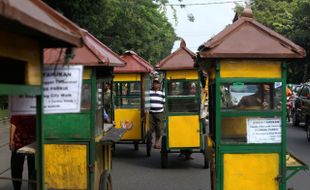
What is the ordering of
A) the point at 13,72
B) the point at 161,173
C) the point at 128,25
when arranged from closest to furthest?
1. the point at 13,72
2. the point at 161,173
3. the point at 128,25

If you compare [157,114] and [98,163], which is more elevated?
[157,114]

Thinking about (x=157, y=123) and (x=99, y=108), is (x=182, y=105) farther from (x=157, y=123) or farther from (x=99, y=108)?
(x=99, y=108)

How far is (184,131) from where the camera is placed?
1199 centimetres

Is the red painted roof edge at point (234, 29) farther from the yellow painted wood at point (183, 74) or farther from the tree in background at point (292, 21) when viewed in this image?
the tree in background at point (292, 21)

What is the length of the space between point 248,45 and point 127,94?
8207mm

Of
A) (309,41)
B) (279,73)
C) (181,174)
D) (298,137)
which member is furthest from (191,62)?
(309,41)

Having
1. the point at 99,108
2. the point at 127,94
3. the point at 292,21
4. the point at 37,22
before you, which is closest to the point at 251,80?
the point at 99,108

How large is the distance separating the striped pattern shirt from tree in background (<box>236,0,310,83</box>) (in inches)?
733

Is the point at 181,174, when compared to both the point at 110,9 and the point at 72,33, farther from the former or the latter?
the point at 110,9

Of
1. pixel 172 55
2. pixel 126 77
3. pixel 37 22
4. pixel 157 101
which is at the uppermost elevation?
pixel 172 55

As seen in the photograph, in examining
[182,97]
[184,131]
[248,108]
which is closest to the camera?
[248,108]

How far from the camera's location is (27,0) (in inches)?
153

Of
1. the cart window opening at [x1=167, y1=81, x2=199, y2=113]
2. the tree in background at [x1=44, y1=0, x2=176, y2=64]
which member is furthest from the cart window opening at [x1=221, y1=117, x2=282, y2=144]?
the tree in background at [x1=44, y1=0, x2=176, y2=64]

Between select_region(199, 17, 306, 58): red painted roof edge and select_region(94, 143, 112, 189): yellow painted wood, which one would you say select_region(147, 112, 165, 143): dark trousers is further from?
select_region(199, 17, 306, 58): red painted roof edge
